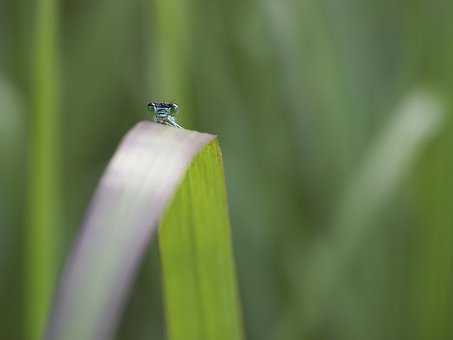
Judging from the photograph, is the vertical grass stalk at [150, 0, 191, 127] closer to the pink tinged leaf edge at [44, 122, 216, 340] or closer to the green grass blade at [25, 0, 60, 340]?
the green grass blade at [25, 0, 60, 340]

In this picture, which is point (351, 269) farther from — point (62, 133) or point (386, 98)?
point (62, 133)

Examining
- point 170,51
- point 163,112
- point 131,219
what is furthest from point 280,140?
point 131,219

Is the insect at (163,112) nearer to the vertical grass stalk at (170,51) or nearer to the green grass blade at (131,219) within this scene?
the green grass blade at (131,219)

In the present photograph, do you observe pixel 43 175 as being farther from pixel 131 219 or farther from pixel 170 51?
pixel 131 219

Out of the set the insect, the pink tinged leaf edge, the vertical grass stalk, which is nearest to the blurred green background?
the vertical grass stalk

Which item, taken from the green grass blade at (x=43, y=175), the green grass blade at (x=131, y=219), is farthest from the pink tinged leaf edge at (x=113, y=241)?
the green grass blade at (x=43, y=175)

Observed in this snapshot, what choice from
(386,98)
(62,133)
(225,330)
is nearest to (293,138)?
(386,98)
